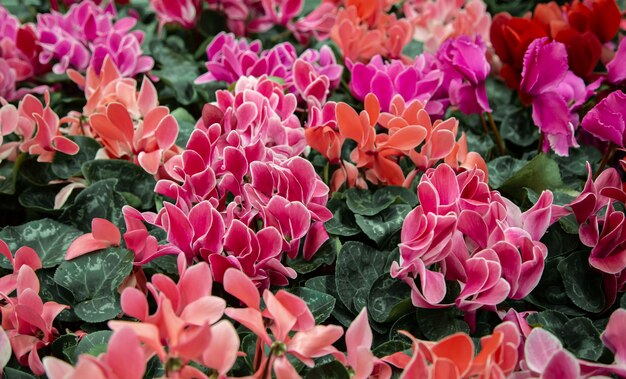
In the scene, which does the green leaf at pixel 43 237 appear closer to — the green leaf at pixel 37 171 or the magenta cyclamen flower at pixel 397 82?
the green leaf at pixel 37 171

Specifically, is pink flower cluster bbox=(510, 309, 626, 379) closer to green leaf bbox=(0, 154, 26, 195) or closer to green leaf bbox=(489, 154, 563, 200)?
green leaf bbox=(489, 154, 563, 200)

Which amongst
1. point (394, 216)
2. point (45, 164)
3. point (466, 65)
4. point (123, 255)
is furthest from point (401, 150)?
point (45, 164)

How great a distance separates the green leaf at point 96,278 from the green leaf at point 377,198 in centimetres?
30

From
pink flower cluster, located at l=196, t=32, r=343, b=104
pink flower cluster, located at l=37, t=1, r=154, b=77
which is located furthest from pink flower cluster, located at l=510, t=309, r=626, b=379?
pink flower cluster, located at l=37, t=1, r=154, b=77

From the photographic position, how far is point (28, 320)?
0.68 meters

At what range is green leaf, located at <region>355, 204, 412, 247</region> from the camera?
0.83m

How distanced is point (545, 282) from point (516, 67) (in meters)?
0.38

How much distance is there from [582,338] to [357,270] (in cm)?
26

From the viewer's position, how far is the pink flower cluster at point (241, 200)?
693mm

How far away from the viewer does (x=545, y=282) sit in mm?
799

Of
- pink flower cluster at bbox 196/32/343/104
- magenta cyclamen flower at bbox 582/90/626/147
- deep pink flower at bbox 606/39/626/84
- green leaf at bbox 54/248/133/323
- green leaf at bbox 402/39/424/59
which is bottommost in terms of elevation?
green leaf at bbox 402/39/424/59

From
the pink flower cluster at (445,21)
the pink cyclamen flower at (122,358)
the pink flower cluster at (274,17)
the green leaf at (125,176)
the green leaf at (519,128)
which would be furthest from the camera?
the pink flower cluster at (274,17)

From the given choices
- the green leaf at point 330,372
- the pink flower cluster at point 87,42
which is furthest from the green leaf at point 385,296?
the pink flower cluster at point 87,42

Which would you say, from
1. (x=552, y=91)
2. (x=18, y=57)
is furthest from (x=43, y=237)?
(x=552, y=91)
